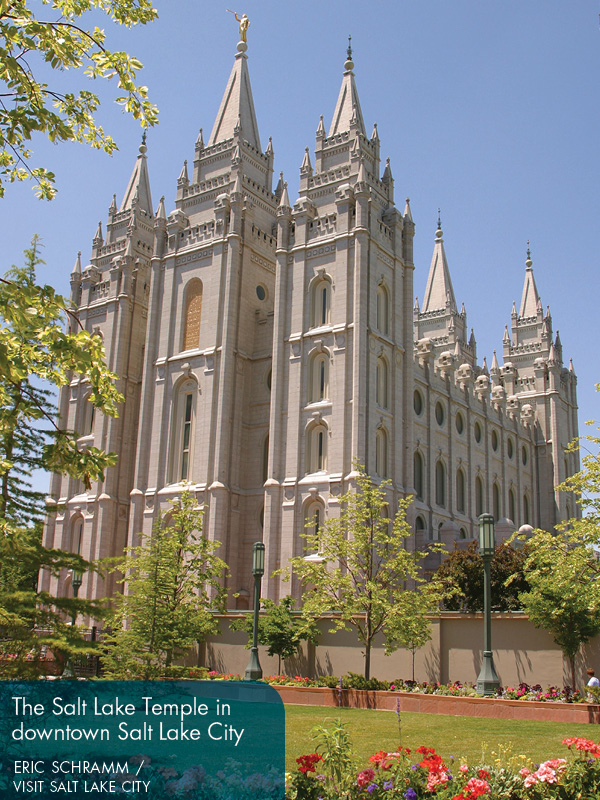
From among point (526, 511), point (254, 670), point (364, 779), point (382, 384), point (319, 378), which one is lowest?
point (364, 779)

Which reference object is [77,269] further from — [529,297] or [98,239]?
[529,297]

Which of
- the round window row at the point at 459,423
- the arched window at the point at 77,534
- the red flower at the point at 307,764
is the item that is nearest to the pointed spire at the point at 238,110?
the round window row at the point at 459,423

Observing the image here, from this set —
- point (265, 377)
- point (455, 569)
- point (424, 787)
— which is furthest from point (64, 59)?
point (265, 377)

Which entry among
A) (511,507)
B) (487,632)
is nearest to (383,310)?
(487,632)

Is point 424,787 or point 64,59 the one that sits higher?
point 64,59

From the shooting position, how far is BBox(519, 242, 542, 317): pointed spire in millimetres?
73031

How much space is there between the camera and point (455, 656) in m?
23.7

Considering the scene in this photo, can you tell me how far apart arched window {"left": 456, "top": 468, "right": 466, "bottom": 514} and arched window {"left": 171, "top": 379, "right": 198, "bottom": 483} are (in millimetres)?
18745

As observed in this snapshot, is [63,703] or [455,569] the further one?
[455,569]

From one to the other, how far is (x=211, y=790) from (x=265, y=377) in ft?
114

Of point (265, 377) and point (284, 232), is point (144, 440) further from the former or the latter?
point (284, 232)

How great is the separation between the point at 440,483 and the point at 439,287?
81.2 feet

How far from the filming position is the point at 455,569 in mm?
33688

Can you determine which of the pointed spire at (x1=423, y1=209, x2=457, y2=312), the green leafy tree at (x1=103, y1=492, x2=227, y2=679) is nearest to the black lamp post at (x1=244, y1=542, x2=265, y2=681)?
the green leafy tree at (x1=103, y1=492, x2=227, y2=679)
